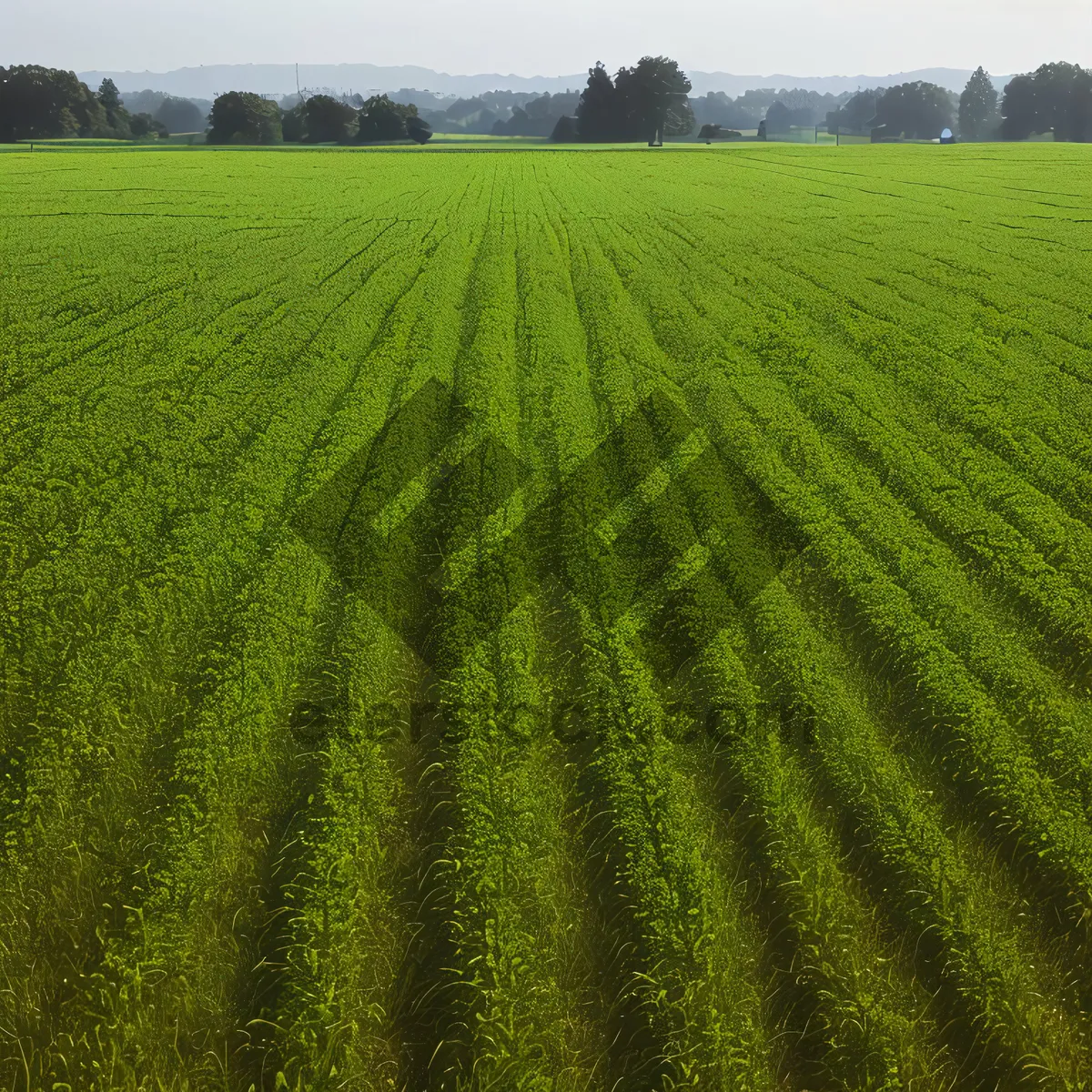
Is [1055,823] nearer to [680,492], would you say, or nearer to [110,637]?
[680,492]

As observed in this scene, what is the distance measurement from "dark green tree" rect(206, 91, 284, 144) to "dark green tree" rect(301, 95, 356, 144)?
4.82m

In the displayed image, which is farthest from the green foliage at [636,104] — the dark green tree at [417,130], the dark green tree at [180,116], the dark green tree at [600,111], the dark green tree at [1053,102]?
the dark green tree at [180,116]

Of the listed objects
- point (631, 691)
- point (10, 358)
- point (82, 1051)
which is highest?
point (10, 358)

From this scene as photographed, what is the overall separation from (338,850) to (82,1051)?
178 centimetres

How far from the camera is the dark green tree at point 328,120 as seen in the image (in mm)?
88450

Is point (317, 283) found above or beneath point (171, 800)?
above

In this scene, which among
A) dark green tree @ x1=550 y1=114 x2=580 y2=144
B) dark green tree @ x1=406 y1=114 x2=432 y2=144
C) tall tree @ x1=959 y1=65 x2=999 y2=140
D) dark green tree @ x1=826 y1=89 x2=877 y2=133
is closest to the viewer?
dark green tree @ x1=406 y1=114 x2=432 y2=144

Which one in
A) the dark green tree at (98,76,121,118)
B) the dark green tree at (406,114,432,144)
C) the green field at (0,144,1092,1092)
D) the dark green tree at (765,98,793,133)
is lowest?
the green field at (0,144,1092,1092)

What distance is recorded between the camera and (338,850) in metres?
5.54

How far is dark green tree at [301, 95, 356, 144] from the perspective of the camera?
8845 centimetres

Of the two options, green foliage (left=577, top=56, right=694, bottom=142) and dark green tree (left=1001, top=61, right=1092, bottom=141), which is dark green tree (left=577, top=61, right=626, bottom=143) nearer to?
green foliage (left=577, top=56, right=694, bottom=142)

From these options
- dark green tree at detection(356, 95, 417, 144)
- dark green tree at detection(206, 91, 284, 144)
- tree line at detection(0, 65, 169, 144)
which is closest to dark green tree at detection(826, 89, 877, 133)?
dark green tree at detection(356, 95, 417, 144)

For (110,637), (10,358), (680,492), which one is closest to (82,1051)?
(110,637)

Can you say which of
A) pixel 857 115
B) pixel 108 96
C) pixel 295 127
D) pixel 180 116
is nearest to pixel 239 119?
pixel 295 127
